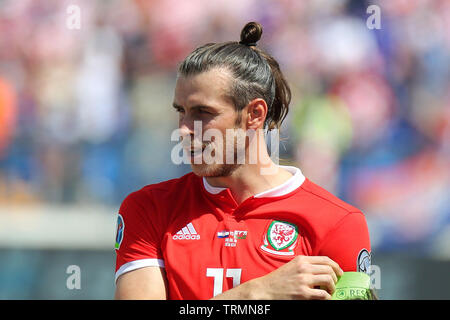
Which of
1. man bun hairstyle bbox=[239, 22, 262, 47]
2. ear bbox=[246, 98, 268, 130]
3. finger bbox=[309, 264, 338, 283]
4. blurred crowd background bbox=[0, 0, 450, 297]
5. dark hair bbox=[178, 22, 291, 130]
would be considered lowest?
finger bbox=[309, 264, 338, 283]

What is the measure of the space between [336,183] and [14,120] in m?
2.72

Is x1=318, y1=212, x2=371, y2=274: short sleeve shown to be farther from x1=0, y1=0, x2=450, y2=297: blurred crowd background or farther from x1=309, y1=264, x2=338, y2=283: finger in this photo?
x1=0, y1=0, x2=450, y2=297: blurred crowd background

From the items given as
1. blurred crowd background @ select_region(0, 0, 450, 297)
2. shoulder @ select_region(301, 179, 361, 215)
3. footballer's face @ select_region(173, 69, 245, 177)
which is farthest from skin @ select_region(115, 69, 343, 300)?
blurred crowd background @ select_region(0, 0, 450, 297)

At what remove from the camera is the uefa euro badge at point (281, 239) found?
226 centimetres

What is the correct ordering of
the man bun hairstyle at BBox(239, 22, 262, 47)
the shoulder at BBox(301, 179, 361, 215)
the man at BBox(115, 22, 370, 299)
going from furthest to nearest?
the man bun hairstyle at BBox(239, 22, 262, 47), the shoulder at BBox(301, 179, 361, 215), the man at BBox(115, 22, 370, 299)

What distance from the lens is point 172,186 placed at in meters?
2.44

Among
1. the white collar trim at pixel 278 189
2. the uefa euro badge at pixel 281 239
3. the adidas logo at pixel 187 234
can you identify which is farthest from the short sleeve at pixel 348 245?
the adidas logo at pixel 187 234

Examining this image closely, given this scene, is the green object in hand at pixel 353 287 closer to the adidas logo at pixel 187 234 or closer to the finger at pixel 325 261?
the finger at pixel 325 261

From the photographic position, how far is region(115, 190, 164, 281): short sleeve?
2258 mm

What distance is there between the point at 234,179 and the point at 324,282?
56 cm

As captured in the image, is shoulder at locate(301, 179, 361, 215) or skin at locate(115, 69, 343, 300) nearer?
skin at locate(115, 69, 343, 300)

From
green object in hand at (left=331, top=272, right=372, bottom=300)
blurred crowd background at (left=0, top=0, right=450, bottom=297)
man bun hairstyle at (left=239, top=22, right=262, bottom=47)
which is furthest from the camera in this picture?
blurred crowd background at (left=0, top=0, right=450, bottom=297)

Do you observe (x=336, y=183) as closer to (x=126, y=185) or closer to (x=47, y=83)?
(x=126, y=185)
